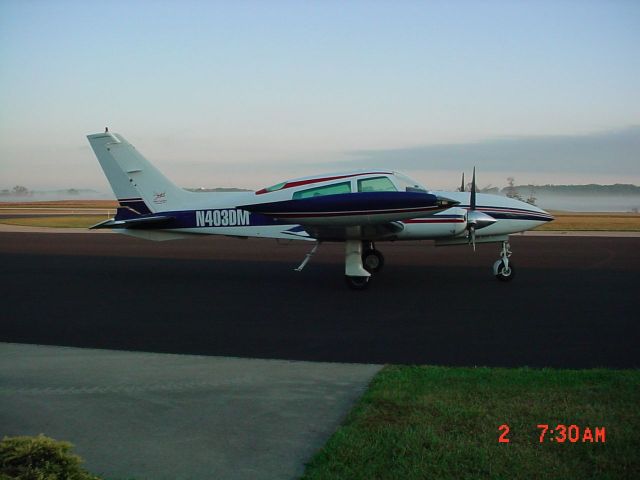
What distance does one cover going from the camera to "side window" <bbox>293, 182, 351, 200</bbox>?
1395cm

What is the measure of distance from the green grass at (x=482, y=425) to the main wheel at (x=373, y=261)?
10.2 meters

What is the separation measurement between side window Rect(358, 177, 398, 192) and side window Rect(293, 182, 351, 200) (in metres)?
0.31

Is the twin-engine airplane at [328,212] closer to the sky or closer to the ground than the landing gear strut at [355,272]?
closer to the sky

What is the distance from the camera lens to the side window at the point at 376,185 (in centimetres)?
1392

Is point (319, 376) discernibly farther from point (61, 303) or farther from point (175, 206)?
point (175, 206)

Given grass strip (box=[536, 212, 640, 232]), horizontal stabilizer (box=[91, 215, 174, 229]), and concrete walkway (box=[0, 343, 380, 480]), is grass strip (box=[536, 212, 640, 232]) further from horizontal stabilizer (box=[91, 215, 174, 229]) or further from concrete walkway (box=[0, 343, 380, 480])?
concrete walkway (box=[0, 343, 380, 480])

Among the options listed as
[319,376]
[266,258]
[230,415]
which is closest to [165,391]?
[230,415]

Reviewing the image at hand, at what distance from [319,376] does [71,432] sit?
2.76m

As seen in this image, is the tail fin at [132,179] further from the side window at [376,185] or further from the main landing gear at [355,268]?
the side window at [376,185]

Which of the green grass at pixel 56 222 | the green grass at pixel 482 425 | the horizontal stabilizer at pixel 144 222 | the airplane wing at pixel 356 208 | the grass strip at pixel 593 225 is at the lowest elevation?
the grass strip at pixel 593 225

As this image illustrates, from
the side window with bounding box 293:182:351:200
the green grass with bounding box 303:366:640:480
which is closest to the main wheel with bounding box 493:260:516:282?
the side window with bounding box 293:182:351:200

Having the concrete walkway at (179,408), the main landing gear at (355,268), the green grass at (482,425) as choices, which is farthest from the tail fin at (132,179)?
the green grass at (482,425)

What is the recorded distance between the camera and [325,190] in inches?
551

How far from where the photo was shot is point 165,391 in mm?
6496
